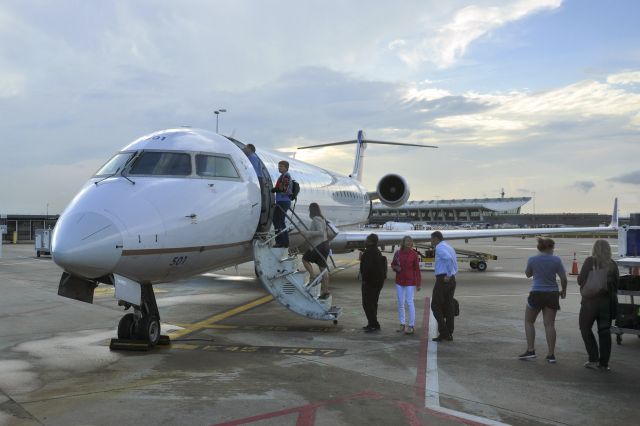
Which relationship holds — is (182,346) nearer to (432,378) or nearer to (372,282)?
(372,282)

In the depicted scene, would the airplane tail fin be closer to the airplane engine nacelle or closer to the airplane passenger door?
the airplane engine nacelle

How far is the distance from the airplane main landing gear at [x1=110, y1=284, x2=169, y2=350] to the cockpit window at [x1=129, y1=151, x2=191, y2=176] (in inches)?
66.3

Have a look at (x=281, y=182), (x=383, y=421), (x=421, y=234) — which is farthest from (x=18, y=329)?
(x=421, y=234)

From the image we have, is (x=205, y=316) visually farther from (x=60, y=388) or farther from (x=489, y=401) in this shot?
(x=489, y=401)

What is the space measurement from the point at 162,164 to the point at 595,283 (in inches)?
244

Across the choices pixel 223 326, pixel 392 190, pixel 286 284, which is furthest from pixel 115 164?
pixel 392 190

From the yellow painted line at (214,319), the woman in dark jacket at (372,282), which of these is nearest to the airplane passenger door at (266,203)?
the woman in dark jacket at (372,282)

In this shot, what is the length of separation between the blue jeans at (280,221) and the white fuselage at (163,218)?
0.62 meters

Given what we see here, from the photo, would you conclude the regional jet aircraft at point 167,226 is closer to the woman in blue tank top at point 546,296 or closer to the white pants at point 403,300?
the white pants at point 403,300

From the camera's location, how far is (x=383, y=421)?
5.04m

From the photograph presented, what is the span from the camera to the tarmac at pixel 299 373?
17.2 feet

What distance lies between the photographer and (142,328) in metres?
8.03

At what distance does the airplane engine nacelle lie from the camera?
21.9 metres

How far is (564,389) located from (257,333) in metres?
5.02
